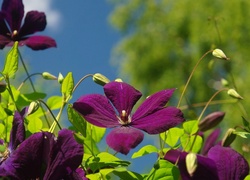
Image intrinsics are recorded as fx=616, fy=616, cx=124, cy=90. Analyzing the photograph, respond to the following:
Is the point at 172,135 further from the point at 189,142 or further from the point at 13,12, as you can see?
the point at 13,12

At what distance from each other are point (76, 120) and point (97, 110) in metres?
0.03

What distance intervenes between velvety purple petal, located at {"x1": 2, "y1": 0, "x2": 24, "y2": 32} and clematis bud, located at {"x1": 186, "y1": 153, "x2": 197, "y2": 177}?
0.54 meters

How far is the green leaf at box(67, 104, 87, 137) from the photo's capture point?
66 cm

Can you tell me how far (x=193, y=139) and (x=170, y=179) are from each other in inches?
5.3

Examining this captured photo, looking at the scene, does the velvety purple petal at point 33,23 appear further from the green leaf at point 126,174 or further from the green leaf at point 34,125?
the green leaf at point 126,174

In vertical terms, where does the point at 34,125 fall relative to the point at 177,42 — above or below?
above

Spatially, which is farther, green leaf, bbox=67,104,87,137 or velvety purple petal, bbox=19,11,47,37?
velvety purple petal, bbox=19,11,47,37

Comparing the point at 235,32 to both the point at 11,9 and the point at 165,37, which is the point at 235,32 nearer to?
the point at 165,37

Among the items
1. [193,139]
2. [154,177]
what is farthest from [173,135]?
[154,177]

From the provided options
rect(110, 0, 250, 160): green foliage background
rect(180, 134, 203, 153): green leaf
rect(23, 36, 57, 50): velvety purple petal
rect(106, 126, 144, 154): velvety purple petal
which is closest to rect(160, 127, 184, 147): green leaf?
rect(180, 134, 203, 153): green leaf

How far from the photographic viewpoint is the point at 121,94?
0.71 m

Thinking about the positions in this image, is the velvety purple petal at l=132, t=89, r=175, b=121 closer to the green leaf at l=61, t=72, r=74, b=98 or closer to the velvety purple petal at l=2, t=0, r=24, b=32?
the green leaf at l=61, t=72, r=74, b=98

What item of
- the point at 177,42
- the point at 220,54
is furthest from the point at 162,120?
the point at 177,42

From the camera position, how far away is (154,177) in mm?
662
